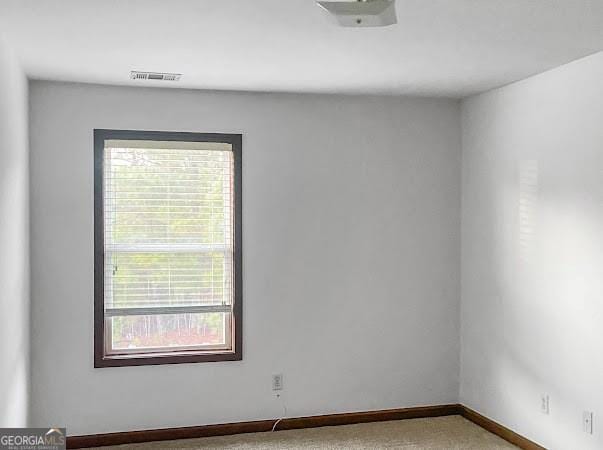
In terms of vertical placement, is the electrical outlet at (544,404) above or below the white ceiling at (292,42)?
below

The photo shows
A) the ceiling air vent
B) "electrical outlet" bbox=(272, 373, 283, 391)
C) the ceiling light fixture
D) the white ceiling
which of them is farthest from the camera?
"electrical outlet" bbox=(272, 373, 283, 391)

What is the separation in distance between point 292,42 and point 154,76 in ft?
3.96

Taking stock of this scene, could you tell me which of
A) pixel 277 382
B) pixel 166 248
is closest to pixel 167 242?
pixel 166 248

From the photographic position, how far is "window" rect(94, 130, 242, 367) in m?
4.84

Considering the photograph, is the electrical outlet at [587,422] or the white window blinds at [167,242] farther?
the white window blinds at [167,242]

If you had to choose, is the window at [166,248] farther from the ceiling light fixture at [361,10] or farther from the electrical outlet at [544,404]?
the ceiling light fixture at [361,10]

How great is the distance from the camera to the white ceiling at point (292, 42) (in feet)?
10.2

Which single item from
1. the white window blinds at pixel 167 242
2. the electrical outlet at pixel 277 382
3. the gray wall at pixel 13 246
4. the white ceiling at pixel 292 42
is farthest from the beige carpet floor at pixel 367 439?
the white ceiling at pixel 292 42

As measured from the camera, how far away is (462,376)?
546 cm

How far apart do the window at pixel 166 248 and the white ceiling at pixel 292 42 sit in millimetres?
482

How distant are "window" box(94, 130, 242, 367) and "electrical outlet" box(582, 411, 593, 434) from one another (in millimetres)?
2219

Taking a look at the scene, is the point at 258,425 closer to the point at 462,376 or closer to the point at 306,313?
the point at 306,313

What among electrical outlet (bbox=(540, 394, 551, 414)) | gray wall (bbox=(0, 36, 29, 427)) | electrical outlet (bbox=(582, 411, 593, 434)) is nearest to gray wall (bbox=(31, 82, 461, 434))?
gray wall (bbox=(0, 36, 29, 427))

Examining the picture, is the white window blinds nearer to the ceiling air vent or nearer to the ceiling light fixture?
the ceiling air vent
